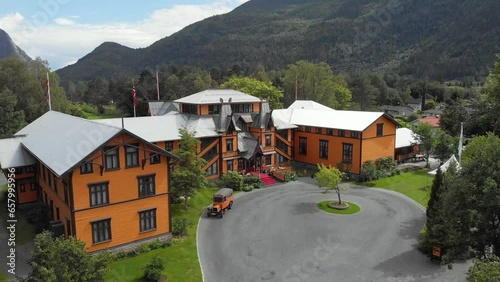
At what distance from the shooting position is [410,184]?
4369 centimetres

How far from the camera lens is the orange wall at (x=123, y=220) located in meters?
25.1

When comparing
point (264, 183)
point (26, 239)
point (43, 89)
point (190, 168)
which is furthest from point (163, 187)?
point (43, 89)

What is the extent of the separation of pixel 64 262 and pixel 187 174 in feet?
57.1

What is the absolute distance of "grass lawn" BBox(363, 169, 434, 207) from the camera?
39812mm

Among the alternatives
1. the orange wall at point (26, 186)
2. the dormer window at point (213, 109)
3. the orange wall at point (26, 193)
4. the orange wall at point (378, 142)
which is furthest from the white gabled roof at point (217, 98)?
the orange wall at point (26, 193)

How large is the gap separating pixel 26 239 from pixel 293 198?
2319cm

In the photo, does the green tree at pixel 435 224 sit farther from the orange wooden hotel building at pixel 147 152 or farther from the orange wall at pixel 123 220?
the orange wall at pixel 123 220

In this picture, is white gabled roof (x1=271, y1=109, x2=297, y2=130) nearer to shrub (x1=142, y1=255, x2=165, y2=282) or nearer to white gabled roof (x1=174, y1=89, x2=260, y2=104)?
white gabled roof (x1=174, y1=89, x2=260, y2=104)

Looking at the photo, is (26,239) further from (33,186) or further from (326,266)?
(326,266)

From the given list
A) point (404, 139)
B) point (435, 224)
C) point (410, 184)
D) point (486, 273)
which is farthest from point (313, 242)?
point (404, 139)

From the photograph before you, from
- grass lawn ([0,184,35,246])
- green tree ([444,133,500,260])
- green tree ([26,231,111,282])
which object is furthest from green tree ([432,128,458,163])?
grass lawn ([0,184,35,246])

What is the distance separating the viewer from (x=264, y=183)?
44031 mm

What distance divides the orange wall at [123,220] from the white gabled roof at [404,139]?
119ft

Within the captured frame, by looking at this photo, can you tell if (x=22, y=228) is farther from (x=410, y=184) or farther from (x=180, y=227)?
(x=410, y=184)
